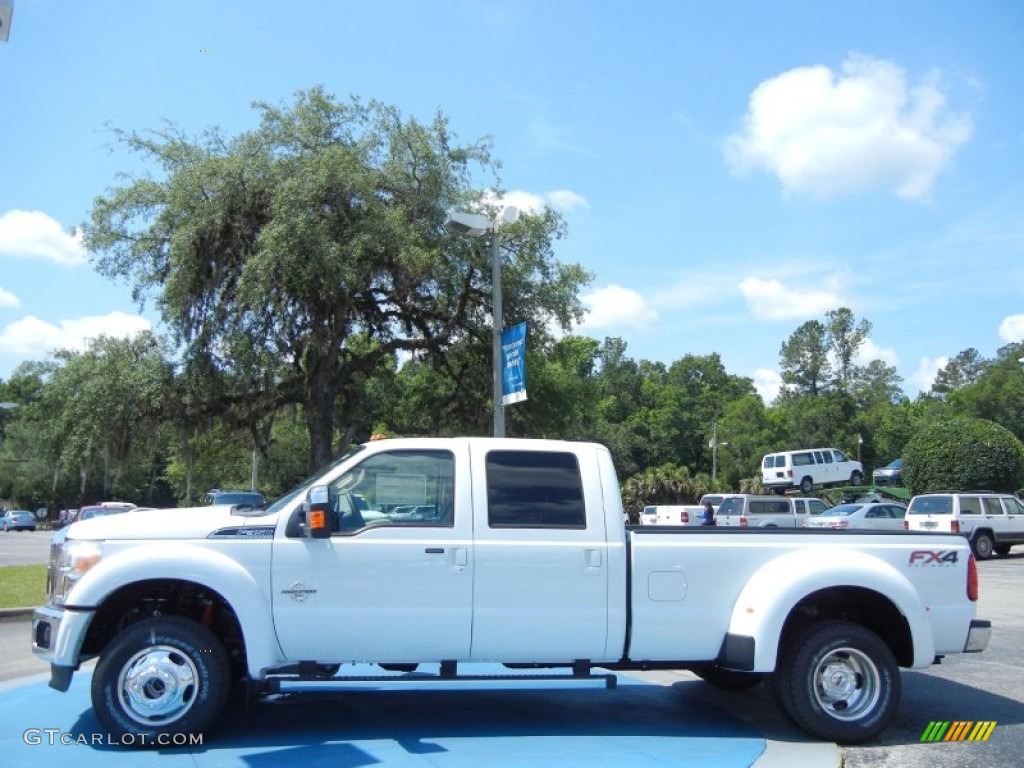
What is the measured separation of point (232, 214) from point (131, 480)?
6248cm

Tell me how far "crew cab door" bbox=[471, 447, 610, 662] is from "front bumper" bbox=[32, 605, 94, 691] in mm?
2556

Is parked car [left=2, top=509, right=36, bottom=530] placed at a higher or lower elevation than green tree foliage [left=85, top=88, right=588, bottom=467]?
lower

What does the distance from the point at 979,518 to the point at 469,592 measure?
80.5 ft

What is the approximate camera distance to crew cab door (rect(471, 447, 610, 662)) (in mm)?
6262

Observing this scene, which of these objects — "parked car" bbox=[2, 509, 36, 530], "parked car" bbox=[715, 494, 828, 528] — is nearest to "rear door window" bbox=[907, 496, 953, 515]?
"parked car" bbox=[715, 494, 828, 528]

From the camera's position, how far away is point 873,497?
1700 inches

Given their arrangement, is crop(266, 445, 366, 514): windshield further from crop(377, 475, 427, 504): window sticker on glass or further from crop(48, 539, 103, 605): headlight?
crop(48, 539, 103, 605): headlight

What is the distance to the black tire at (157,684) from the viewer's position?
595 cm

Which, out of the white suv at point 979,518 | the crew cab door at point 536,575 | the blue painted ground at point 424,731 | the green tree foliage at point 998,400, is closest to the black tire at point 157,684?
the blue painted ground at point 424,731

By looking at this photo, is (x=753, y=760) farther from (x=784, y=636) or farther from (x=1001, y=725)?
(x=1001, y=725)

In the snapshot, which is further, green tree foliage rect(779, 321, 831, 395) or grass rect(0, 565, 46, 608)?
green tree foliage rect(779, 321, 831, 395)

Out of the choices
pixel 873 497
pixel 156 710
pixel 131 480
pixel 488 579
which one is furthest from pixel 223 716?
pixel 131 480

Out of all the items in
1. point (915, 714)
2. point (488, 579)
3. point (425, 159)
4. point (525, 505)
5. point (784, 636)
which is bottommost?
point (915, 714)

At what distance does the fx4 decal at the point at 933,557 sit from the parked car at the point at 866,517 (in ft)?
71.8
